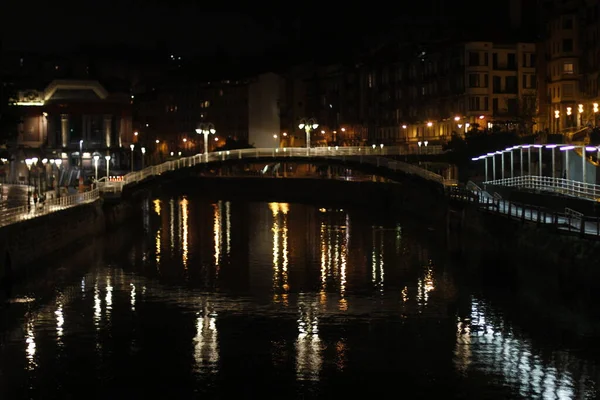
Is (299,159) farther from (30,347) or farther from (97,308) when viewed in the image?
(30,347)

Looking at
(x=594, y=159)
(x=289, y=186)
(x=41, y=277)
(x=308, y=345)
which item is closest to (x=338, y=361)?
(x=308, y=345)

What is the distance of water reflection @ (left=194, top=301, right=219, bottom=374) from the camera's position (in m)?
30.8

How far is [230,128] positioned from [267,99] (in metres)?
8.70

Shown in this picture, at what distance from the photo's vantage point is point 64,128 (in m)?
117

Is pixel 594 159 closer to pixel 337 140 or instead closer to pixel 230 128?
pixel 337 140

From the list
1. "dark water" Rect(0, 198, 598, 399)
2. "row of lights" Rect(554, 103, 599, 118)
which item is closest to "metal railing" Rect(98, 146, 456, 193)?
"row of lights" Rect(554, 103, 599, 118)

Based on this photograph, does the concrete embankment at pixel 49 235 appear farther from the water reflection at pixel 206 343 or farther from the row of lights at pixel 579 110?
the row of lights at pixel 579 110

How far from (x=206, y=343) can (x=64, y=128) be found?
87080 mm

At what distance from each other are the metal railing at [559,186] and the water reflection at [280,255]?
1484 cm

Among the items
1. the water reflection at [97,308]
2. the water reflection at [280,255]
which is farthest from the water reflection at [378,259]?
the water reflection at [97,308]

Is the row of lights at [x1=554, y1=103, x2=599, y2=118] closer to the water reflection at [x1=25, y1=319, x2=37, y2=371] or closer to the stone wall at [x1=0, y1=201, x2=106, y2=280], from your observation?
the stone wall at [x1=0, y1=201, x2=106, y2=280]

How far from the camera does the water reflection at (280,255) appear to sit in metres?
44.1

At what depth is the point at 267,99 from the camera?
511ft

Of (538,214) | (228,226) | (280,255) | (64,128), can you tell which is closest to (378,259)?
(280,255)
